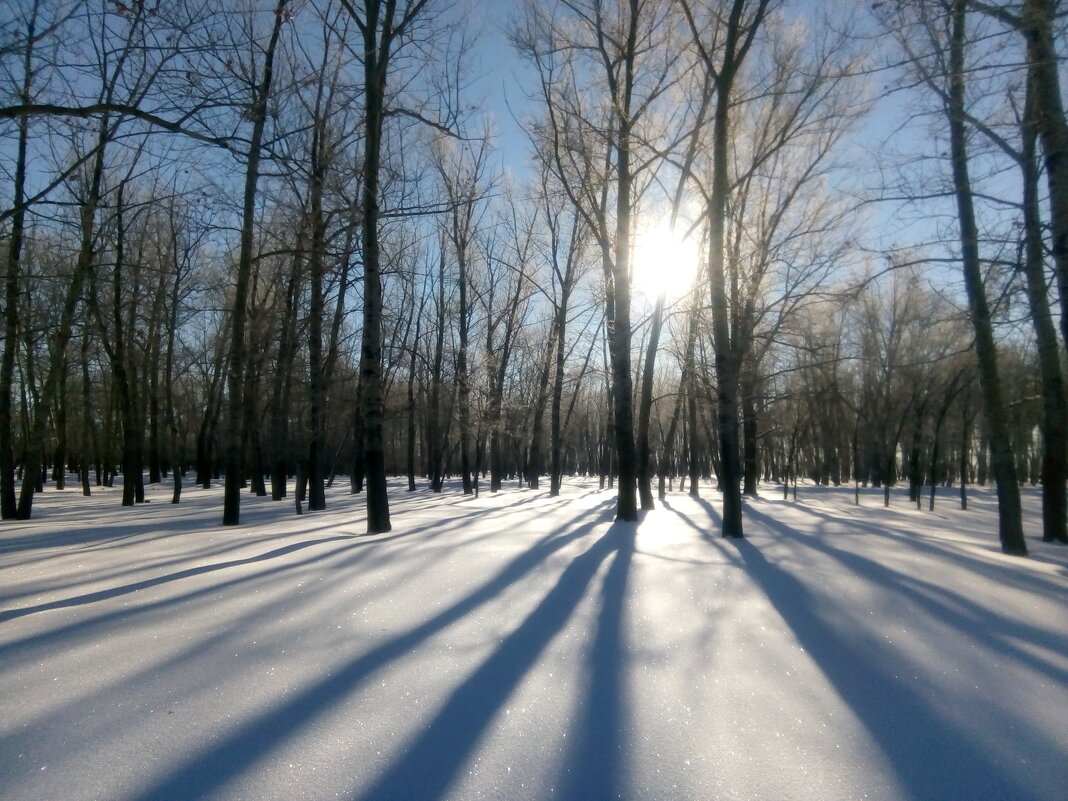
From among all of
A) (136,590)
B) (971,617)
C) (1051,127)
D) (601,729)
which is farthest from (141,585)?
(1051,127)

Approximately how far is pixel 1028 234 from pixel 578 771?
7.40 m

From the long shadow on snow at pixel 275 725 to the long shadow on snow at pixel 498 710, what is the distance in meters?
0.16

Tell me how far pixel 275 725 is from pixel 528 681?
1.15 metres

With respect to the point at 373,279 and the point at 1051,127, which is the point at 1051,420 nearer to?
the point at 1051,127

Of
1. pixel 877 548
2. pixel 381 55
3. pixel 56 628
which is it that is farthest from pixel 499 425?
pixel 56 628

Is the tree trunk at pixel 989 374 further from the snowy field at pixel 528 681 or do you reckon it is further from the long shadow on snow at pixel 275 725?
the long shadow on snow at pixel 275 725

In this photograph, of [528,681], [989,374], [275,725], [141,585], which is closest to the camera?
[275,725]

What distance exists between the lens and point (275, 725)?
2754mm

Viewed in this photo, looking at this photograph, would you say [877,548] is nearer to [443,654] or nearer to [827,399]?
[443,654]

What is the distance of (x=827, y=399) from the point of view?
34500 millimetres

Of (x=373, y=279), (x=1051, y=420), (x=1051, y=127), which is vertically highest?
(x=1051, y=127)

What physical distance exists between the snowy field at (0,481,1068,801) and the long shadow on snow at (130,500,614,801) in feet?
0.05

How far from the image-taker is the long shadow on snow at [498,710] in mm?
2357

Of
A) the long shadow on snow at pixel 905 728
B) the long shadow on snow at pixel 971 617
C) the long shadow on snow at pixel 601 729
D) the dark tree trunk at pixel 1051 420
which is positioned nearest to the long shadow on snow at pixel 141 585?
the long shadow on snow at pixel 601 729
